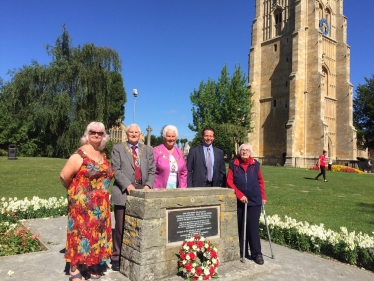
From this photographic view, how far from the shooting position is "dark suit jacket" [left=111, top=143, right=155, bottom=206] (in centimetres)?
469

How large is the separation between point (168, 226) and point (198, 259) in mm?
644

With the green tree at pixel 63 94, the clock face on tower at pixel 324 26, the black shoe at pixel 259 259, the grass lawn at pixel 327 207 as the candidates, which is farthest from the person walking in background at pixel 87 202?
the clock face on tower at pixel 324 26

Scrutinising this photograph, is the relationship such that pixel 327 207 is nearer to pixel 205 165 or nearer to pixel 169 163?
pixel 205 165

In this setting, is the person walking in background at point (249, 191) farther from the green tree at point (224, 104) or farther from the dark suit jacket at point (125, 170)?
the green tree at point (224, 104)

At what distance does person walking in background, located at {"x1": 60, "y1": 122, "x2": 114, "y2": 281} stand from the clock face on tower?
145 feet

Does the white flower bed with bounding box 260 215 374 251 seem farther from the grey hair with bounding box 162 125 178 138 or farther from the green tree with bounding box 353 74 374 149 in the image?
the green tree with bounding box 353 74 374 149

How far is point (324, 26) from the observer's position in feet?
137

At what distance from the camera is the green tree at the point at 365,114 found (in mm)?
48531

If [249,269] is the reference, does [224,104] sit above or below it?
above

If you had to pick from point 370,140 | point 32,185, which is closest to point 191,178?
point 32,185

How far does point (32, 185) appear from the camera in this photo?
1345 centimetres

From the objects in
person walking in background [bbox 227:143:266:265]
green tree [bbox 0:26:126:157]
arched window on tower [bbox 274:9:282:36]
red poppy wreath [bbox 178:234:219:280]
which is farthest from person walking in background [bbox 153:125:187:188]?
arched window on tower [bbox 274:9:282:36]

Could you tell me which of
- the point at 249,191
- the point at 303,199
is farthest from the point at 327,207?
the point at 249,191

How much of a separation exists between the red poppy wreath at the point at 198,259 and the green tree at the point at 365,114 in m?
50.8
